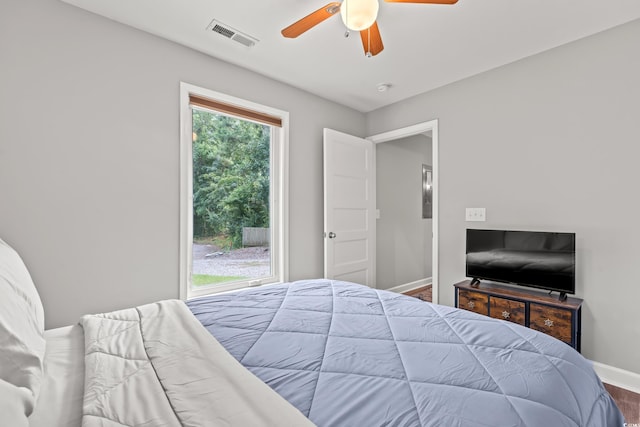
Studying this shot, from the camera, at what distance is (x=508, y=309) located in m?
2.49

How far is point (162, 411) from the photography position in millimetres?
726

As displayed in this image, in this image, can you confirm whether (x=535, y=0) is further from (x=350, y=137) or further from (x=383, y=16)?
(x=350, y=137)

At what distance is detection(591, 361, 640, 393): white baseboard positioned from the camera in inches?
85.1

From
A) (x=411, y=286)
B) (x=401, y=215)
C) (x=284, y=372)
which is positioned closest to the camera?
(x=284, y=372)

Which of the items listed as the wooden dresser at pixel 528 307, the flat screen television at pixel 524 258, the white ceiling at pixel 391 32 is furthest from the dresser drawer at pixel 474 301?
the white ceiling at pixel 391 32

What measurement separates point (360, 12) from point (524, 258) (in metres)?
2.33

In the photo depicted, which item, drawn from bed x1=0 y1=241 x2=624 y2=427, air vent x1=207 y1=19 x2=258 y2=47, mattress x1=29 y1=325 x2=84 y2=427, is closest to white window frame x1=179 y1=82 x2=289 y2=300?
air vent x1=207 y1=19 x2=258 y2=47

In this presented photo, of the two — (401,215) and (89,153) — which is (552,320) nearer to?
(401,215)

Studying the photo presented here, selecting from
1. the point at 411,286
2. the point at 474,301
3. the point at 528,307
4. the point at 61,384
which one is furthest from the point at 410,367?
the point at 411,286

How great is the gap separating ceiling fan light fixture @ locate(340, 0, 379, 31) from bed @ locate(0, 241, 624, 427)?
1.56 metres

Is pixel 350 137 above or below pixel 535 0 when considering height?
below

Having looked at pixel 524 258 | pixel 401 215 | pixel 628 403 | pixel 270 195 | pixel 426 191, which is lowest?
pixel 628 403

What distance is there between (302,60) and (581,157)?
2.49 metres

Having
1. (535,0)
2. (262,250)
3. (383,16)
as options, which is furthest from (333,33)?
(262,250)
